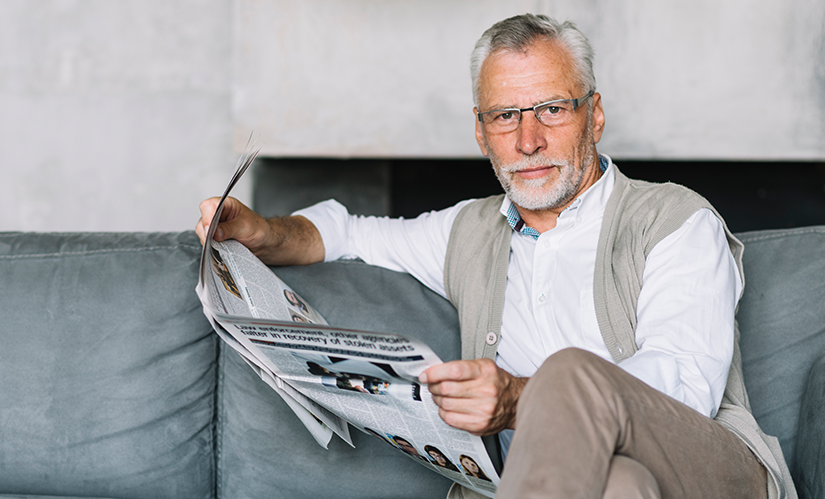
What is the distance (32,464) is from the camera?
49.0 inches

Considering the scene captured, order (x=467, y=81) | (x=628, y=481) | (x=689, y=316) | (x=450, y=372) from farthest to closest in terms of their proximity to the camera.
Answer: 1. (x=467, y=81)
2. (x=689, y=316)
3. (x=450, y=372)
4. (x=628, y=481)

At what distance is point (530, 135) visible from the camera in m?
1.25

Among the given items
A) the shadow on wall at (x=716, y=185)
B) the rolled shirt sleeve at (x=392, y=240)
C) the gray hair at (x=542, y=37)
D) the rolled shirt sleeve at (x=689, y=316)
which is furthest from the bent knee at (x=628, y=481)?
the shadow on wall at (x=716, y=185)

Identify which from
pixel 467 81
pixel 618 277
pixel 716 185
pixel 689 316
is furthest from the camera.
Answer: pixel 716 185

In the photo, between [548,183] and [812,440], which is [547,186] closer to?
[548,183]

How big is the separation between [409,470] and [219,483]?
385mm

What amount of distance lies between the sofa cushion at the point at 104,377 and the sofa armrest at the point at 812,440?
1070mm

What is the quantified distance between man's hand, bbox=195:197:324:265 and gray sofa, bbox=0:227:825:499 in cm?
5

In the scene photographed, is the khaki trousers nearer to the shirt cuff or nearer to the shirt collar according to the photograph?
the shirt collar

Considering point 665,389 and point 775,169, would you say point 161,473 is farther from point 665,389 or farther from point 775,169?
point 775,169

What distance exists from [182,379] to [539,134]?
847 millimetres

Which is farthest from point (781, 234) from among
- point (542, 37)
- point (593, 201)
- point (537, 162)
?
point (542, 37)

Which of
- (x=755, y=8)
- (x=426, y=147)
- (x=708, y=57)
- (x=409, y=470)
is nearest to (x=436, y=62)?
(x=426, y=147)

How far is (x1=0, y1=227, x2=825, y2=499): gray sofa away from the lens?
123 centimetres
